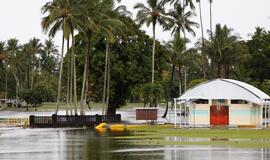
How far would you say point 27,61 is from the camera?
5974 inches

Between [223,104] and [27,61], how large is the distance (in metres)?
95.7

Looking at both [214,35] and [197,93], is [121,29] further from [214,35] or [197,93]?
[214,35]

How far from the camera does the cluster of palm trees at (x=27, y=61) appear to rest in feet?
441

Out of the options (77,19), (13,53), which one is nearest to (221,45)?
(77,19)

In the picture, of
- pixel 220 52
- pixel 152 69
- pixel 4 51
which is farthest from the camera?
pixel 4 51

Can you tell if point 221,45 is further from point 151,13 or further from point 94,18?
point 94,18

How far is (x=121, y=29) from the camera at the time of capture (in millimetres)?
75750

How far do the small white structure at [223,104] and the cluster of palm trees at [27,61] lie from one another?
223 ft

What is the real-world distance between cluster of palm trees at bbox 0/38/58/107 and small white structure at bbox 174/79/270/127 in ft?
223

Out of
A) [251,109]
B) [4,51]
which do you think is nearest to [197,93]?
[251,109]

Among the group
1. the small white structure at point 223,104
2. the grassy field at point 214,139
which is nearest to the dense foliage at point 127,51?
the small white structure at point 223,104

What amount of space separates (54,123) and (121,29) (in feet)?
48.4

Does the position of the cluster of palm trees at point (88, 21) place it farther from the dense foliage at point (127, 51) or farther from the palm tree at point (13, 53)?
the palm tree at point (13, 53)

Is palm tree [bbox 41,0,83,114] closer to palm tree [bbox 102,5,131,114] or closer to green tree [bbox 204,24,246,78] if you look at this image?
palm tree [bbox 102,5,131,114]
